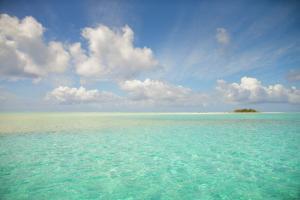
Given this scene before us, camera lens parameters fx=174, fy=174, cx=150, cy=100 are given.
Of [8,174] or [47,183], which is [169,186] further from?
[8,174]

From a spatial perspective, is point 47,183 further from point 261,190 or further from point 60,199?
point 261,190

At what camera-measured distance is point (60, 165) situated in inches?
305

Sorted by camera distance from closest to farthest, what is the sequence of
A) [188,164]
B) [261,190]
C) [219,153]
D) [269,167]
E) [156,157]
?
[261,190] → [269,167] → [188,164] → [156,157] → [219,153]

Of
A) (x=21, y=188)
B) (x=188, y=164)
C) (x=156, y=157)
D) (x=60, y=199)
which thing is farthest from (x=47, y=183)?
(x=188, y=164)

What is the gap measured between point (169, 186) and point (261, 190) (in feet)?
9.23

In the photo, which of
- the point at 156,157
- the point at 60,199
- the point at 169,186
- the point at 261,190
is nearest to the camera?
the point at 60,199

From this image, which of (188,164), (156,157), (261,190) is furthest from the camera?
(156,157)

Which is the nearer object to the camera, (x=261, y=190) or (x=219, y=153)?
(x=261, y=190)

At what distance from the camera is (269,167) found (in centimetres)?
735

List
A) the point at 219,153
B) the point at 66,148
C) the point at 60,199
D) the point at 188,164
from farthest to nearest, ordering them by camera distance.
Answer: the point at 66,148
the point at 219,153
the point at 188,164
the point at 60,199

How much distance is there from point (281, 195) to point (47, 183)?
24.1 feet

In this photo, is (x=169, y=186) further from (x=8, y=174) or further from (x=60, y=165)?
(x=8, y=174)

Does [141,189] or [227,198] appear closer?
[227,198]

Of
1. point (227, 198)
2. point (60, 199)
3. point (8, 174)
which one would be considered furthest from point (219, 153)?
point (8, 174)
